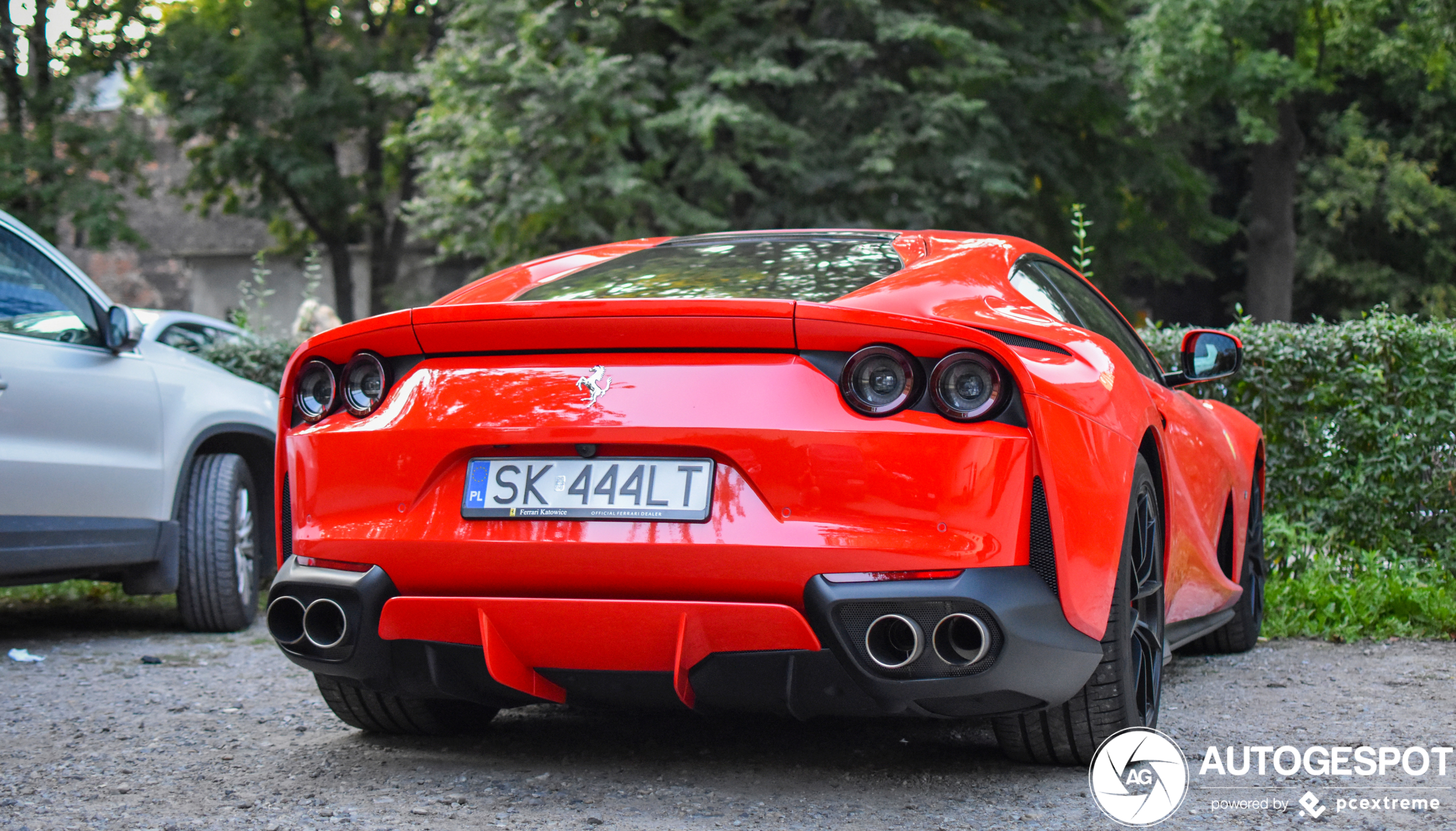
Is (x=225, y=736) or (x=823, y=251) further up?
(x=823, y=251)

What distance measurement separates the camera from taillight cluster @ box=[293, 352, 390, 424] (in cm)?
310

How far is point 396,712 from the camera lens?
3.61 metres

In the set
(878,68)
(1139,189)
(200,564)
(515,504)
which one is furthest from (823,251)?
(1139,189)

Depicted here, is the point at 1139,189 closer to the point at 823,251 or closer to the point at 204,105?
the point at 204,105

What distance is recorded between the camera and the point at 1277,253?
23188mm

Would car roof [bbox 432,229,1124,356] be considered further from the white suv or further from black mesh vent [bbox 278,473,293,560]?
the white suv

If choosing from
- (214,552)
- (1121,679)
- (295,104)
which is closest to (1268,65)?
(295,104)

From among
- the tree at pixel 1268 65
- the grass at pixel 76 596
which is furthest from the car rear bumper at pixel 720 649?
the tree at pixel 1268 65

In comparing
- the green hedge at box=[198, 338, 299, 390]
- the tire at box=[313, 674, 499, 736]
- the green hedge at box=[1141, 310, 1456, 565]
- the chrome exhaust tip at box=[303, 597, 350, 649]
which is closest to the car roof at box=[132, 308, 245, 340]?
the green hedge at box=[198, 338, 299, 390]

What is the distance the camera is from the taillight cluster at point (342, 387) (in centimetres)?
310

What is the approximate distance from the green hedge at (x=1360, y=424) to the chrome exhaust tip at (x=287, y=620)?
4435mm

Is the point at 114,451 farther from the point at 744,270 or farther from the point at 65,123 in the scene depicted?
the point at 65,123

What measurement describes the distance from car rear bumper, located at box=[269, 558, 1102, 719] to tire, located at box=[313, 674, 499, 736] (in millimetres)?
525

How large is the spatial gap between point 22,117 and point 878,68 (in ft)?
51.7
